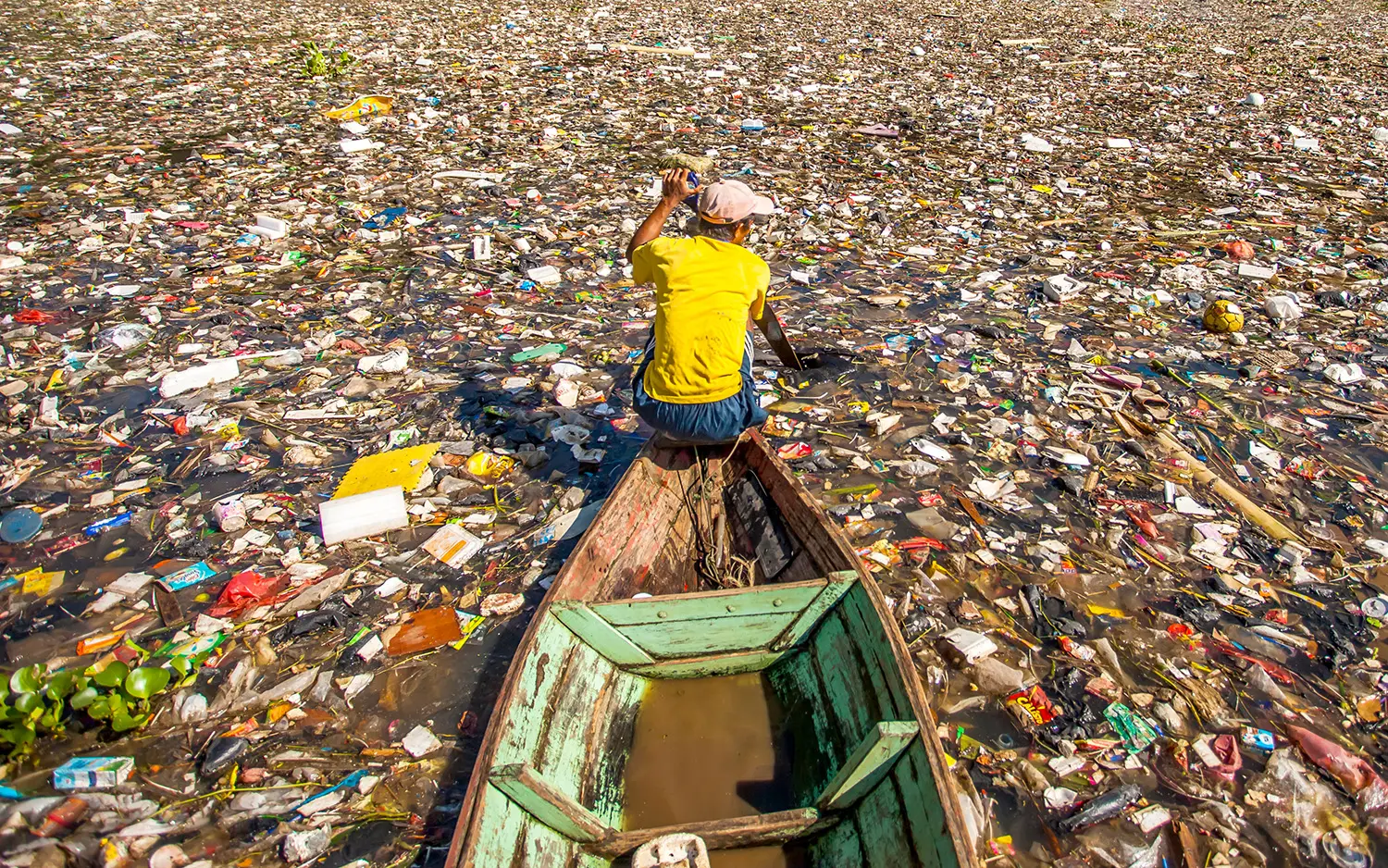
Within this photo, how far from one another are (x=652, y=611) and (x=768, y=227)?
18.5 ft

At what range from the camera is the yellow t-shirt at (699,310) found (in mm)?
3605

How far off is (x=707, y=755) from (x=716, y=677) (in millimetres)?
339

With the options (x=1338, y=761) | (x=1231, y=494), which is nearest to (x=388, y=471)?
(x=1338, y=761)

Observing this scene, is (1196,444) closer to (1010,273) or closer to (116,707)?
(1010,273)

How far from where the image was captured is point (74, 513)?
4.38 metres

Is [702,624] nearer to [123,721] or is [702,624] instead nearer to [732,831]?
[732,831]

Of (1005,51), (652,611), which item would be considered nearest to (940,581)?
(652,611)

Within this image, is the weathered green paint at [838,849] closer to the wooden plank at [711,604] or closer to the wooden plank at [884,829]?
the wooden plank at [884,829]

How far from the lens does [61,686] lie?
3133 millimetres

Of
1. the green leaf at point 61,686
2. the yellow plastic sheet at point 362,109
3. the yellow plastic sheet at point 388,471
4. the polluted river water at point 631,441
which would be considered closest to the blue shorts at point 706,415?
the polluted river water at point 631,441

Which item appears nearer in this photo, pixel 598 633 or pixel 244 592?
pixel 598 633

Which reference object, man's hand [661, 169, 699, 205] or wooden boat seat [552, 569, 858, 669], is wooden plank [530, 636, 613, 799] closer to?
wooden boat seat [552, 569, 858, 669]

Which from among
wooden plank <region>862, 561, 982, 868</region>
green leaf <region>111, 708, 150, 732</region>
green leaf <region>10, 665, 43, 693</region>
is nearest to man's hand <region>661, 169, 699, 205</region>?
wooden plank <region>862, 561, 982, 868</region>

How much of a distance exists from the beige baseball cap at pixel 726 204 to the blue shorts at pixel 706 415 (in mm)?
625
